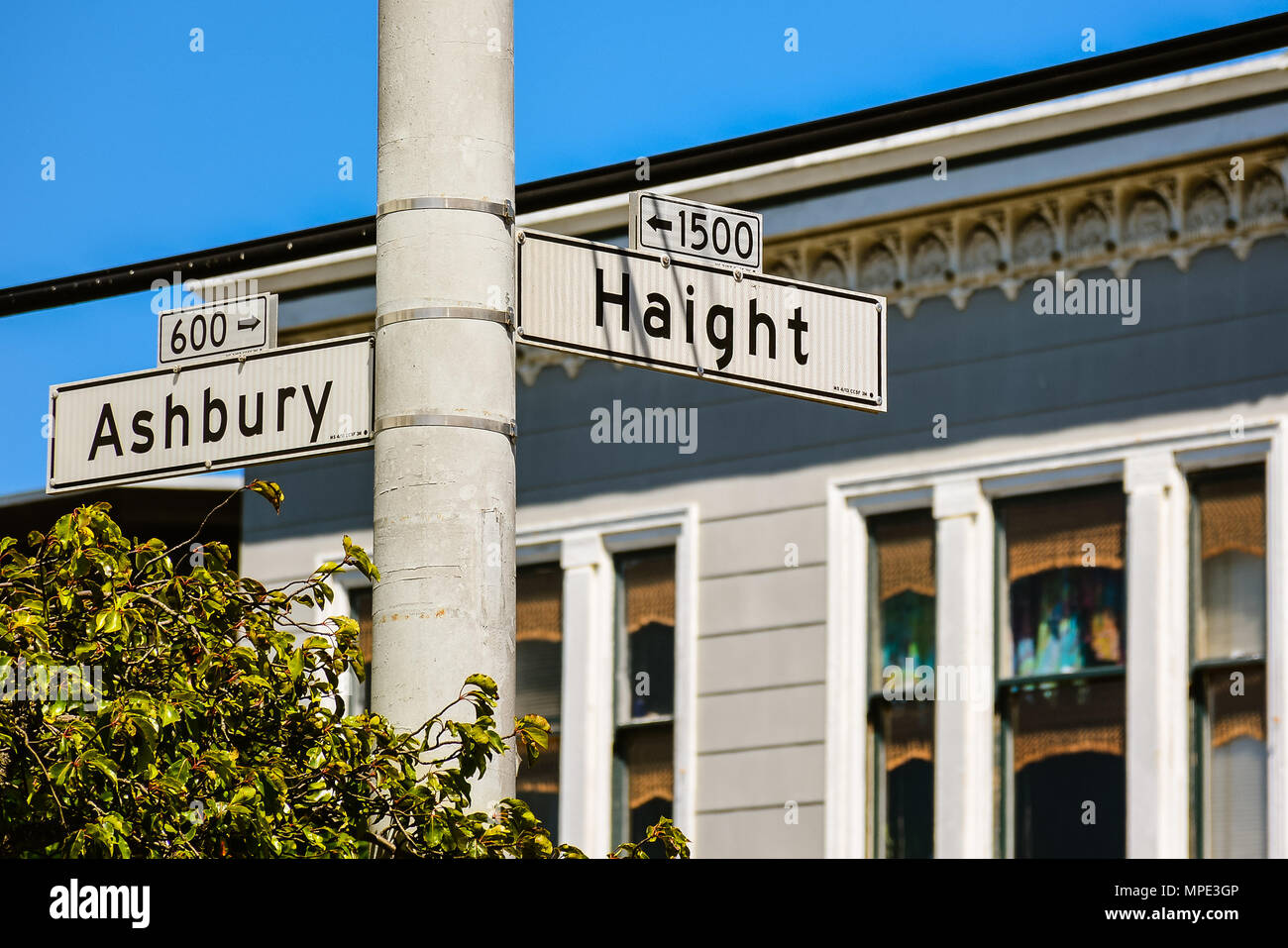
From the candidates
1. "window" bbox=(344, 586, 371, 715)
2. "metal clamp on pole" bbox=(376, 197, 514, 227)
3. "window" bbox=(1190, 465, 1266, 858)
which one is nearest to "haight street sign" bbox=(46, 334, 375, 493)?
"metal clamp on pole" bbox=(376, 197, 514, 227)

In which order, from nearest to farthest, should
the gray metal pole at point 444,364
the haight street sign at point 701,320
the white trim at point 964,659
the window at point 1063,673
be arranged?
the gray metal pole at point 444,364 < the haight street sign at point 701,320 < the window at point 1063,673 < the white trim at point 964,659

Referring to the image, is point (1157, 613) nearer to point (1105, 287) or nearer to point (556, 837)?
point (1105, 287)

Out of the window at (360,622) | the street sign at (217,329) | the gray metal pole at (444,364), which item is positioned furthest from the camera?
the window at (360,622)

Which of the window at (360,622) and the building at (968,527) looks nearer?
the building at (968,527)

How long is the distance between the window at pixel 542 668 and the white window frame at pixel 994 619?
218cm

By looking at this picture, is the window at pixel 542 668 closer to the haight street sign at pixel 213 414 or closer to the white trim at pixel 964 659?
the white trim at pixel 964 659

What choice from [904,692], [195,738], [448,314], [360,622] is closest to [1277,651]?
[904,692]

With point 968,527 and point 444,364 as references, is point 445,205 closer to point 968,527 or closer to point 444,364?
point 444,364

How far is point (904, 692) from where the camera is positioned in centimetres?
1371

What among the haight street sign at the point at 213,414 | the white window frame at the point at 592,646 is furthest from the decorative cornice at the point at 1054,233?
the haight street sign at the point at 213,414

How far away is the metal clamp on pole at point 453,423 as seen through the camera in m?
5.97
